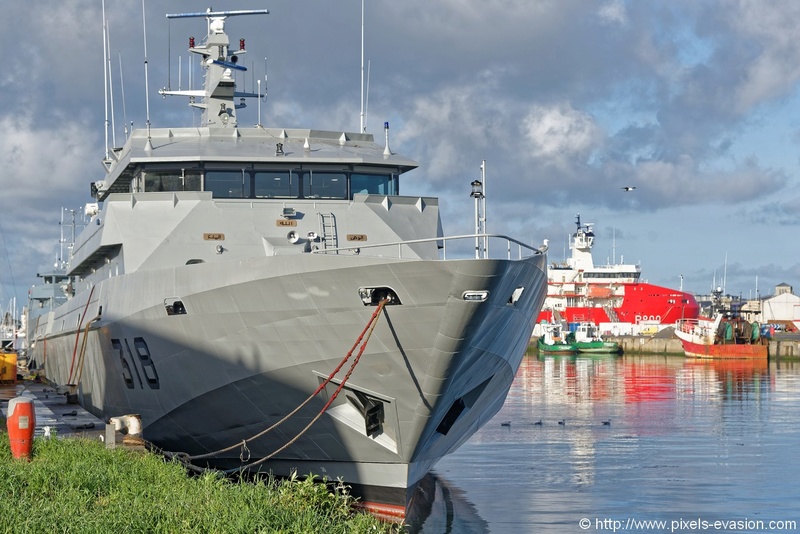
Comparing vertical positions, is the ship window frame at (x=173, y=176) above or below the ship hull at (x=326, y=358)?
above

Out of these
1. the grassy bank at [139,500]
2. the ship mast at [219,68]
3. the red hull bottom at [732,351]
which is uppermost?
the ship mast at [219,68]

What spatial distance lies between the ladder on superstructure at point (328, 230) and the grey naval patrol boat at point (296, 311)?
35 mm

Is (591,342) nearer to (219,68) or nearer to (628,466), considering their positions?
(628,466)

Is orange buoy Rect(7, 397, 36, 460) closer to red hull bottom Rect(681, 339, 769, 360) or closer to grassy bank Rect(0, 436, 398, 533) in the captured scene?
grassy bank Rect(0, 436, 398, 533)

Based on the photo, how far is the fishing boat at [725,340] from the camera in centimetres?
7681

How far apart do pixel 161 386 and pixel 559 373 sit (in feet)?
159

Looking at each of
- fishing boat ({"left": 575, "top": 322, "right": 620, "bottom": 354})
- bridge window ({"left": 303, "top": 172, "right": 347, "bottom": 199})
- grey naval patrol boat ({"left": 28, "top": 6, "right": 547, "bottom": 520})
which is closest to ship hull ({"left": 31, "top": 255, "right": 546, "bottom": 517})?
grey naval patrol boat ({"left": 28, "top": 6, "right": 547, "bottom": 520})

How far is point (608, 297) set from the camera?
104062 millimetres

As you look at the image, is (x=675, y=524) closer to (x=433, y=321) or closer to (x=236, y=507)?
(x=433, y=321)

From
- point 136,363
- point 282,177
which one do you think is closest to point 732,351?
point 282,177

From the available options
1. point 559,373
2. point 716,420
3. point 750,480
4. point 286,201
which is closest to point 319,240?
point 286,201

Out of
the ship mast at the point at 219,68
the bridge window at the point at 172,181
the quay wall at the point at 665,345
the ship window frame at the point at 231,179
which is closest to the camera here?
the ship window frame at the point at 231,179

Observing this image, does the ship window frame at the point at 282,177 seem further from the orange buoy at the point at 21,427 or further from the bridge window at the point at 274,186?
the orange buoy at the point at 21,427

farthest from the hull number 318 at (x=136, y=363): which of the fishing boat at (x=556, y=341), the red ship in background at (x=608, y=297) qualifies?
the red ship in background at (x=608, y=297)
